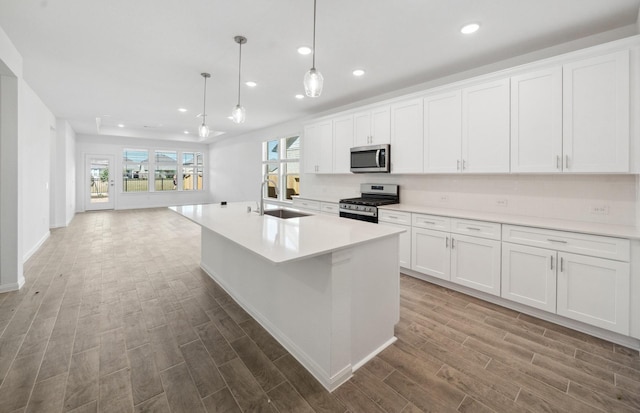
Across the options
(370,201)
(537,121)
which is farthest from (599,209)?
(370,201)

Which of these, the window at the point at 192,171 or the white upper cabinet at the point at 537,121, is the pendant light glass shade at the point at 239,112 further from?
the window at the point at 192,171

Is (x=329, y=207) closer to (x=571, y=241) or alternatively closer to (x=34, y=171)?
(x=571, y=241)

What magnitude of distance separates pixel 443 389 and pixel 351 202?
281 centimetres

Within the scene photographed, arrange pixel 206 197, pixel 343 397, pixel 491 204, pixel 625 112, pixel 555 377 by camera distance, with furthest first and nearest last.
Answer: pixel 206 197 → pixel 491 204 → pixel 625 112 → pixel 555 377 → pixel 343 397

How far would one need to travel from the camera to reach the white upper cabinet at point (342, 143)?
4.60m

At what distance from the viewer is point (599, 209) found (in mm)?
2588

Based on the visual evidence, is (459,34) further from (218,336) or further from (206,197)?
(206,197)

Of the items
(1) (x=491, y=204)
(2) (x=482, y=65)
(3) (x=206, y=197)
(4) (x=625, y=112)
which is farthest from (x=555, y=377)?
(3) (x=206, y=197)

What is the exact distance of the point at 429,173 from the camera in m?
3.68

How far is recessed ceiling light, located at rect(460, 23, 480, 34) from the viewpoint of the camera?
2482 mm

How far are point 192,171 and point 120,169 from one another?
2.47 m

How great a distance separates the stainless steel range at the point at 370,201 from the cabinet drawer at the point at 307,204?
0.80 m

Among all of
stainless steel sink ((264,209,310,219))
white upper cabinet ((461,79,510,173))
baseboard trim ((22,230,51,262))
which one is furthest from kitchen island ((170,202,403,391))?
baseboard trim ((22,230,51,262))

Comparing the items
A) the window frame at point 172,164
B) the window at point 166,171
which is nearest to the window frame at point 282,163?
the window frame at point 172,164
